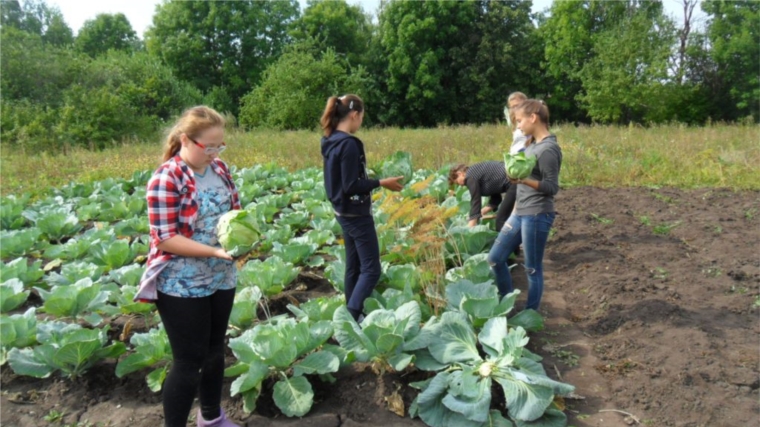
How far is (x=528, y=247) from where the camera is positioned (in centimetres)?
362

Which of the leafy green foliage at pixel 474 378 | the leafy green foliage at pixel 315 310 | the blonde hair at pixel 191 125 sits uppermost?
the blonde hair at pixel 191 125

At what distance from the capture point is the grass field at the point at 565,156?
→ 9.02 meters

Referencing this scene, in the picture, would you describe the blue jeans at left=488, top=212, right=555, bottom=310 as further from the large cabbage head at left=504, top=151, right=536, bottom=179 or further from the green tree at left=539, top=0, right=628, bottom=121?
the green tree at left=539, top=0, right=628, bottom=121

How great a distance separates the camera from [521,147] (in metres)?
4.24

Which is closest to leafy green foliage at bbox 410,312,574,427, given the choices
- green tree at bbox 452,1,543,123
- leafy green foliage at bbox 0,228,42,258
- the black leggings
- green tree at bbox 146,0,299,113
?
the black leggings

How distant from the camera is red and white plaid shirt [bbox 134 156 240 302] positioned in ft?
7.15

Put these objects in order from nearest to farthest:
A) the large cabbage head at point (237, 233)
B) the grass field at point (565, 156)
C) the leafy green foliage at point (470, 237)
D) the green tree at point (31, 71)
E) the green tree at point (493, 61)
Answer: the large cabbage head at point (237, 233) < the leafy green foliage at point (470, 237) < the grass field at point (565, 156) < the green tree at point (31, 71) < the green tree at point (493, 61)

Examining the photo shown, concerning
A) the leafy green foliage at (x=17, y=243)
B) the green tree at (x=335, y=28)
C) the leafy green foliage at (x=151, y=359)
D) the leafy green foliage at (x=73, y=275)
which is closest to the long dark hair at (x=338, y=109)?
the leafy green foliage at (x=151, y=359)

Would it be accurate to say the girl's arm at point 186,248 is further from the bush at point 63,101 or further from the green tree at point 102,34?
the green tree at point 102,34

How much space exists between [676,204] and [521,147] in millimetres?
4195

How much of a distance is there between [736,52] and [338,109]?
31.5 meters

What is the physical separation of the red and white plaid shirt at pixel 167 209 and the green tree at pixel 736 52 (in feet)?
98.0

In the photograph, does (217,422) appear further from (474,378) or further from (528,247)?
(528,247)

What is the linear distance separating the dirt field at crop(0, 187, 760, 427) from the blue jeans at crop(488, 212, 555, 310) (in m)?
0.36
